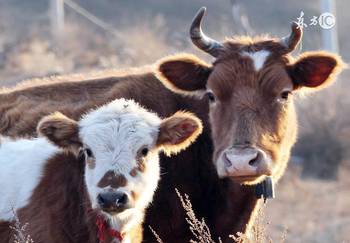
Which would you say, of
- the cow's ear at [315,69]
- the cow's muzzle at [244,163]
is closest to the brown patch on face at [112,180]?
the cow's muzzle at [244,163]

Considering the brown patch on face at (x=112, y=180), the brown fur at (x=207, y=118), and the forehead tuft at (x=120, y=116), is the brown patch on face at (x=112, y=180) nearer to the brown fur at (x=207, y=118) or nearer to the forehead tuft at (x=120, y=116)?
the forehead tuft at (x=120, y=116)

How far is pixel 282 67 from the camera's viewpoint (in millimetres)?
10117

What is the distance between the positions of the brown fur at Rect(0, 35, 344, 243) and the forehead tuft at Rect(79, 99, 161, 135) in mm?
762

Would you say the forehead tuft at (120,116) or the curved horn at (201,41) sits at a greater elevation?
the curved horn at (201,41)

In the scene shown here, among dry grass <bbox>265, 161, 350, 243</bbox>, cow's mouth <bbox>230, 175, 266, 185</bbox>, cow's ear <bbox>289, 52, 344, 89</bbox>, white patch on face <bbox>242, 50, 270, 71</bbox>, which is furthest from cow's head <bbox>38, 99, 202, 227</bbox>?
dry grass <bbox>265, 161, 350, 243</bbox>

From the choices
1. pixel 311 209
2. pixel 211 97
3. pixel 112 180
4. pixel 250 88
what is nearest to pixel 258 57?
pixel 250 88

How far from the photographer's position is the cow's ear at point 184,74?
34.6 feet

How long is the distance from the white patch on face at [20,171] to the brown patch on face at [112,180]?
1.14 metres

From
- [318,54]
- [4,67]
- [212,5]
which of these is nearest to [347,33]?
[212,5]

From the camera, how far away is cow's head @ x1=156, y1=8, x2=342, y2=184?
9.49 m

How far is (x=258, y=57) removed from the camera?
33.3 ft

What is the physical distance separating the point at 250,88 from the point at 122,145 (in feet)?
4.95

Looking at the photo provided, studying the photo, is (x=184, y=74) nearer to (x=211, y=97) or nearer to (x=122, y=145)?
(x=211, y=97)

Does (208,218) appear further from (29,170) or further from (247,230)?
(29,170)
